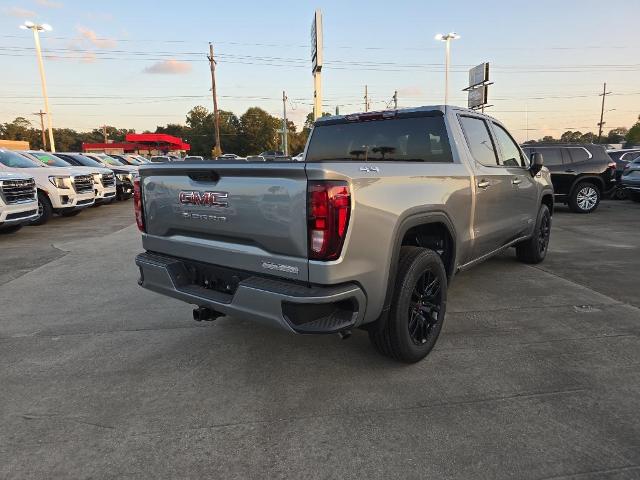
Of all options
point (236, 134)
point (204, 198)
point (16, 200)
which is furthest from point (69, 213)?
point (236, 134)

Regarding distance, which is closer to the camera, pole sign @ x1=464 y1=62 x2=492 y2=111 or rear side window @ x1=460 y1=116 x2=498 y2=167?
rear side window @ x1=460 y1=116 x2=498 y2=167

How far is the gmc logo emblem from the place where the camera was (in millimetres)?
2754

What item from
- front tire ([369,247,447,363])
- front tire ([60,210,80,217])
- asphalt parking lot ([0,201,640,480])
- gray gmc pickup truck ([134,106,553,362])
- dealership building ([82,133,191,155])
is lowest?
asphalt parking lot ([0,201,640,480])

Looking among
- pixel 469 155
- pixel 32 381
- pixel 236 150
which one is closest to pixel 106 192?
pixel 32 381

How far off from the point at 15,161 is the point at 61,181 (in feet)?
3.42

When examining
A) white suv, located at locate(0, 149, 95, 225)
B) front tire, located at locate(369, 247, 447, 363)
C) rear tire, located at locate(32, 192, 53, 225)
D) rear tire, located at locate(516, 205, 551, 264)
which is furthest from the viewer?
rear tire, located at locate(32, 192, 53, 225)

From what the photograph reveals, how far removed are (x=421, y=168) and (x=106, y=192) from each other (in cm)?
1225

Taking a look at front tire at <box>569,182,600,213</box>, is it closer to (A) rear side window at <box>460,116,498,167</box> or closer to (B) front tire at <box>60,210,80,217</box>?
(A) rear side window at <box>460,116,498,167</box>

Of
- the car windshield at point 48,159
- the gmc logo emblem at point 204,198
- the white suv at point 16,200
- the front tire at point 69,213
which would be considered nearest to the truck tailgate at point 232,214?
the gmc logo emblem at point 204,198

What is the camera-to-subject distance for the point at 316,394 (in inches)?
113

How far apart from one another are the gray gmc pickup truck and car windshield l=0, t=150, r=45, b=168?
8.70 metres

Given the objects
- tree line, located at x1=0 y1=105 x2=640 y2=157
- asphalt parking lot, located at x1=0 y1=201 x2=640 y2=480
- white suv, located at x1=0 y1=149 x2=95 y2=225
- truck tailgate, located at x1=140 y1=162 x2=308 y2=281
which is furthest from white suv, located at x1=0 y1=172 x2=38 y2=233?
tree line, located at x1=0 y1=105 x2=640 y2=157

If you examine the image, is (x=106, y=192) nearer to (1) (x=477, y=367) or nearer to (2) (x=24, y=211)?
(2) (x=24, y=211)

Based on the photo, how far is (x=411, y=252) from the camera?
3084 mm
